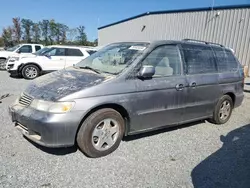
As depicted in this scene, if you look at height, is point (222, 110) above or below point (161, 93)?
below

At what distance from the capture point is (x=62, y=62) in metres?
11.2

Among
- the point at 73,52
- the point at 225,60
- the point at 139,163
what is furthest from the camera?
the point at 73,52

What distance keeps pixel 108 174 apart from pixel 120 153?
0.61 meters

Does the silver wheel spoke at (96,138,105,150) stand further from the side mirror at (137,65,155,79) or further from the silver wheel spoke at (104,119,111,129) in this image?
the side mirror at (137,65,155,79)

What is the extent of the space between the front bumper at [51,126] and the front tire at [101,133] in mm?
148

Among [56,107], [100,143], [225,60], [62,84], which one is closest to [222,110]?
[225,60]

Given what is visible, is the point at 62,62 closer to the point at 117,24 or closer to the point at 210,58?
the point at 210,58

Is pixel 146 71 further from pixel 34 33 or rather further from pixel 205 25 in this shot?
pixel 34 33

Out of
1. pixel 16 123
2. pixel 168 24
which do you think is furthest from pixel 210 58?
pixel 168 24

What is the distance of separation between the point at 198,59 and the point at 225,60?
1048mm

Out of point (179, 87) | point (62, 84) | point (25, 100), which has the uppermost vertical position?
point (62, 84)

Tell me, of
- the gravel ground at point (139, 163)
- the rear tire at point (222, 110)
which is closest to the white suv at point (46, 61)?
the gravel ground at point (139, 163)

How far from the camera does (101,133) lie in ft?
11.1

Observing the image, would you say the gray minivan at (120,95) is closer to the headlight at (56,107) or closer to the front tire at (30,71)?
the headlight at (56,107)
